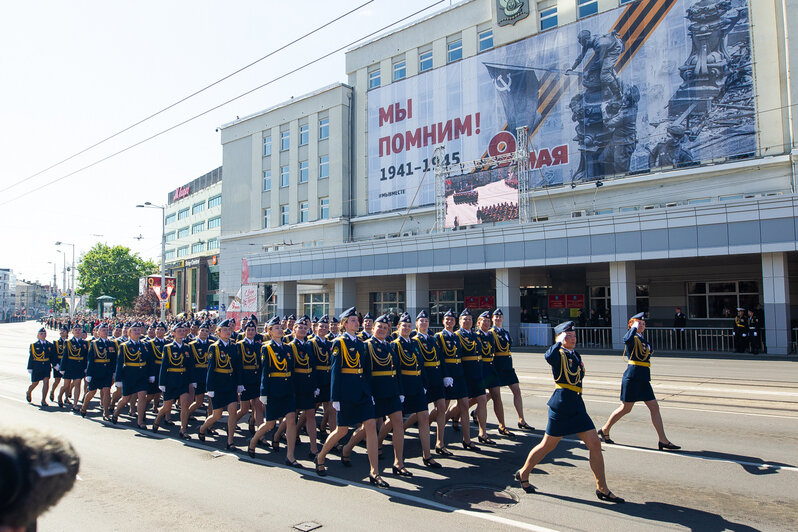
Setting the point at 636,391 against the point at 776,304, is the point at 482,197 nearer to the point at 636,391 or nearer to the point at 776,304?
the point at 776,304

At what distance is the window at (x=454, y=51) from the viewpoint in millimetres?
37344

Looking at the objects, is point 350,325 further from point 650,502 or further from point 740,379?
point 740,379

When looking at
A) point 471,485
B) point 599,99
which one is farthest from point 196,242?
point 471,485

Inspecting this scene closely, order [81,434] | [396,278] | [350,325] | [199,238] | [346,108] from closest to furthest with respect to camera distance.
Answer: [350,325]
[81,434]
[396,278]
[346,108]
[199,238]

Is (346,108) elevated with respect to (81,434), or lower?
elevated

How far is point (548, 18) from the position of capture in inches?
1310

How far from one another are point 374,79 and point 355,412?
39095 millimetres

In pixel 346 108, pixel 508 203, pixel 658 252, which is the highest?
pixel 346 108

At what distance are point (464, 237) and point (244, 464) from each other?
2377 cm

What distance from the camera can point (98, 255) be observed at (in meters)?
75.4

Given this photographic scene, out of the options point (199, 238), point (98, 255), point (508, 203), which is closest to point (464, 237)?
point (508, 203)

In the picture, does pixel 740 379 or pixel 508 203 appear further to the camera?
pixel 508 203

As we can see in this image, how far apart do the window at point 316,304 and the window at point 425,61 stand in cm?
1886

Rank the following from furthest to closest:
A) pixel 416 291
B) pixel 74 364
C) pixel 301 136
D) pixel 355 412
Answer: pixel 301 136, pixel 416 291, pixel 74 364, pixel 355 412
